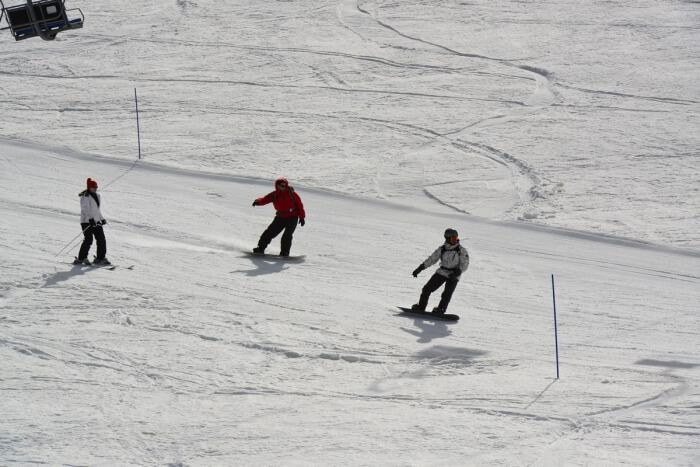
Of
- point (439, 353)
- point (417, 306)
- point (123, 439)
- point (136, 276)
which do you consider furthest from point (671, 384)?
point (136, 276)

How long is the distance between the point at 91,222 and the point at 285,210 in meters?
2.87

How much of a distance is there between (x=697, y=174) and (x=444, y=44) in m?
11.6

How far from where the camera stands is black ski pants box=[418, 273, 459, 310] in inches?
473

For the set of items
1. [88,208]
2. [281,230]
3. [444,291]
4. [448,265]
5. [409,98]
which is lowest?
[444,291]

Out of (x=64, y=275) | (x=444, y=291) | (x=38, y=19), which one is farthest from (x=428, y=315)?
(x=38, y=19)

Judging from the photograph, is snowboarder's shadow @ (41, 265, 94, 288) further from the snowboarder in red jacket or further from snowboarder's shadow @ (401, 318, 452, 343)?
snowboarder's shadow @ (401, 318, 452, 343)

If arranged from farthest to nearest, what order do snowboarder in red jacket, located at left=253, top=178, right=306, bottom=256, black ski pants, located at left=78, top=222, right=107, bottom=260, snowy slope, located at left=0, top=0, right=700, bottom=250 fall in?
snowy slope, located at left=0, top=0, right=700, bottom=250, snowboarder in red jacket, located at left=253, top=178, right=306, bottom=256, black ski pants, located at left=78, top=222, right=107, bottom=260

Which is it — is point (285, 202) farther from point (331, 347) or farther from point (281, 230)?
point (331, 347)

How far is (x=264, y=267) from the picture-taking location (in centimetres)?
1405

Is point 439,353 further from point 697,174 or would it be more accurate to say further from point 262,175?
point 697,174

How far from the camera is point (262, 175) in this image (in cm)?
1916

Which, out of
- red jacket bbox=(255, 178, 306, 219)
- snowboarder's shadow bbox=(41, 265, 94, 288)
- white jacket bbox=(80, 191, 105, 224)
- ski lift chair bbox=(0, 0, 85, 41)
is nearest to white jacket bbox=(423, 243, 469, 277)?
red jacket bbox=(255, 178, 306, 219)

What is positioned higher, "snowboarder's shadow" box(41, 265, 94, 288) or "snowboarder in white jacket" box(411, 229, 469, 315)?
"snowboarder's shadow" box(41, 265, 94, 288)

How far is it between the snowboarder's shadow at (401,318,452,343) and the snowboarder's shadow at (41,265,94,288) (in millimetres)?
4841
